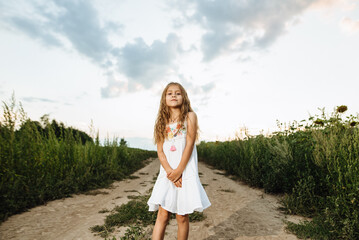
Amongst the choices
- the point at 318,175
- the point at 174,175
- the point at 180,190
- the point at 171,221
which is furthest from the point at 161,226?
the point at 318,175

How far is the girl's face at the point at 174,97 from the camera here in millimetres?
2521

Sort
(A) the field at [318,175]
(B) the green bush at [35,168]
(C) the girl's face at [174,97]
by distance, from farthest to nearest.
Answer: (B) the green bush at [35,168], (A) the field at [318,175], (C) the girl's face at [174,97]

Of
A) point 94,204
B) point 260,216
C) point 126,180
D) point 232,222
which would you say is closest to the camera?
point 232,222

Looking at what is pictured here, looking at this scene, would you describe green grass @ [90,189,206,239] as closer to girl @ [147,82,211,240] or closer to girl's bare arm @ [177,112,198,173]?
girl @ [147,82,211,240]

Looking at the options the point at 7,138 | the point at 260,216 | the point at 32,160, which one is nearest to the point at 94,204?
the point at 32,160

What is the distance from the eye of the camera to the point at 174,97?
8.29 ft

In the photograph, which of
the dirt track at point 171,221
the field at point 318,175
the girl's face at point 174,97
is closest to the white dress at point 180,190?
the girl's face at point 174,97

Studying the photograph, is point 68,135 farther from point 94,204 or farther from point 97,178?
point 94,204

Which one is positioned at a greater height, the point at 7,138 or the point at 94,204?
the point at 7,138

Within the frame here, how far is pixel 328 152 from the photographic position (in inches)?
149

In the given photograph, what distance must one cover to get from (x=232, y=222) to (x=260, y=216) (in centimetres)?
68

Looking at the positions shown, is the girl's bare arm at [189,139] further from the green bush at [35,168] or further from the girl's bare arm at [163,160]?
the green bush at [35,168]

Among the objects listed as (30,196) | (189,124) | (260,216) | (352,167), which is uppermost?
(189,124)

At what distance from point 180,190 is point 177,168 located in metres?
0.25
